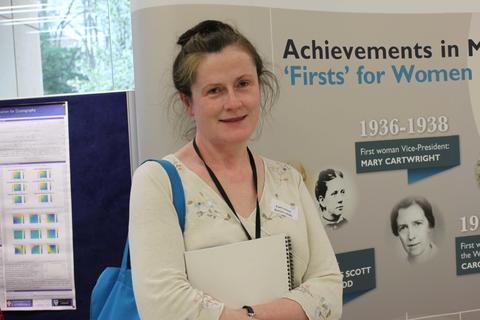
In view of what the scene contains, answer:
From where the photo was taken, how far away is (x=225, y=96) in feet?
4.41

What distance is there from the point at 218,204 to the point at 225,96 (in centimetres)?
27

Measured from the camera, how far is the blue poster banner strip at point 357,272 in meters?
2.03

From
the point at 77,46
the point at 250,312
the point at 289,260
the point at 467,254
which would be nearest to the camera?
the point at 250,312

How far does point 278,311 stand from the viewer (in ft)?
4.31

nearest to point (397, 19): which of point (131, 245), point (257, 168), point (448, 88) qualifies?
point (448, 88)

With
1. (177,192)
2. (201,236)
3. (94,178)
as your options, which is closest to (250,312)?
(201,236)

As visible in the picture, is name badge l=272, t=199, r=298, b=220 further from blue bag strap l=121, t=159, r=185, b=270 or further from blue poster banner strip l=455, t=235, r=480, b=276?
blue poster banner strip l=455, t=235, r=480, b=276

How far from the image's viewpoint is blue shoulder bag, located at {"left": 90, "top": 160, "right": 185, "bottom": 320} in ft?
4.32

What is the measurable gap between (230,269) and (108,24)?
3149 millimetres

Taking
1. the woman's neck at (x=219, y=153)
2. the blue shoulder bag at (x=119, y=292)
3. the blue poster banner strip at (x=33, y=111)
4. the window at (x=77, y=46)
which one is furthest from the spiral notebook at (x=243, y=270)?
the window at (x=77, y=46)

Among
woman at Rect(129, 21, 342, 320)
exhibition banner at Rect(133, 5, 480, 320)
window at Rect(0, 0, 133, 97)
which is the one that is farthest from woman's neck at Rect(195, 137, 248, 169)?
window at Rect(0, 0, 133, 97)

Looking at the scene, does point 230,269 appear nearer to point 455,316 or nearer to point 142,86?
point 142,86

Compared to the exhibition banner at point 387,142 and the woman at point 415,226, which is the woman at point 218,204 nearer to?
the exhibition banner at point 387,142

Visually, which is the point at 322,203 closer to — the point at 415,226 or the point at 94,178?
the point at 415,226
